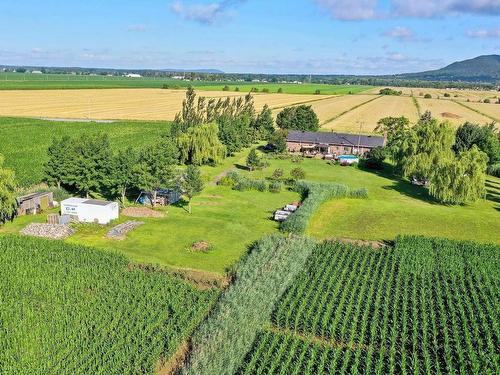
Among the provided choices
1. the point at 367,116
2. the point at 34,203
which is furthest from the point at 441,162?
the point at 367,116

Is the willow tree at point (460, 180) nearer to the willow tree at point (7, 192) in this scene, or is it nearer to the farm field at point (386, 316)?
the farm field at point (386, 316)

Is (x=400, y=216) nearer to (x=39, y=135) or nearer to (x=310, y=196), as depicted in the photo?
(x=310, y=196)

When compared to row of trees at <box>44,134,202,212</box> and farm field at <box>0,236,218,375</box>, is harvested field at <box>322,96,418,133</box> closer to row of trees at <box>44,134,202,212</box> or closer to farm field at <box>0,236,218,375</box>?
row of trees at <box>44,134,202,212</box>

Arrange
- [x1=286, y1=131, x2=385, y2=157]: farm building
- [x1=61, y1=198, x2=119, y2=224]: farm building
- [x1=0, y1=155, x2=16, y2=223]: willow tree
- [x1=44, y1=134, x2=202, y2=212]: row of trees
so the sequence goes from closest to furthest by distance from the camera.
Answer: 1. [x1=0, y1=155, x2=16, y2=223]: willow tree
2. [x1=61, y1=198, x2=119, y2=224]: farm building
3. [x1=44, y1=134, x2=202, y2=212]: row of trees
4. [x1=286, y1=131, x2=385, y2=157]: farm building

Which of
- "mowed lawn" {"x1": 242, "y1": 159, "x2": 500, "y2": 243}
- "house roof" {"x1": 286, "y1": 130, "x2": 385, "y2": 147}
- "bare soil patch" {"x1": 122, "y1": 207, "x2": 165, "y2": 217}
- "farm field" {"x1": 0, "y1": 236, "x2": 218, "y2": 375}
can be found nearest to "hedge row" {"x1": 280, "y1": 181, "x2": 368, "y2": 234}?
"mowed lawn" {"x1": 242, "y1": 159, "x2": 500, "y2": 243}

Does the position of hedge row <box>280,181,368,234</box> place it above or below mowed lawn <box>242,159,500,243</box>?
above
